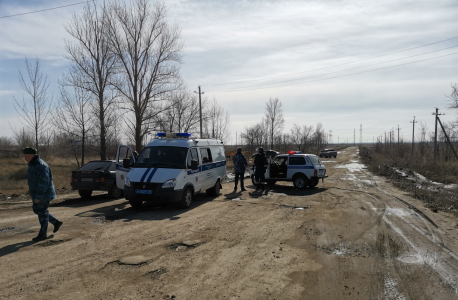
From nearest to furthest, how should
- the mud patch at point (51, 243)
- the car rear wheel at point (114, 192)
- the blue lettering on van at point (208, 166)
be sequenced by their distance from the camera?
1. the mud patch at point (51, 243)
2. the blue lettering on van at point (208, 166)
3. the car rear wheel at point (114, 192)

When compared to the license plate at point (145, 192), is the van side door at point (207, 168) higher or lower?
higher

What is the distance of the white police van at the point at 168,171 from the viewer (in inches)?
376

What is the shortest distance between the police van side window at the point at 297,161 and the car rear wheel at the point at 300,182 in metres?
0.62

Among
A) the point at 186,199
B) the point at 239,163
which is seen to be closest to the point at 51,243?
the point at 186,199

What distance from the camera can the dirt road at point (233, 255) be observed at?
4293mm

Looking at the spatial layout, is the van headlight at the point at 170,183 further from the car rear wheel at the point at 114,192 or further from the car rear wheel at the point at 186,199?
the car rear wheel at the point at 114,192

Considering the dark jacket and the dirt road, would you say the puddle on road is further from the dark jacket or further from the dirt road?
the dark jacket

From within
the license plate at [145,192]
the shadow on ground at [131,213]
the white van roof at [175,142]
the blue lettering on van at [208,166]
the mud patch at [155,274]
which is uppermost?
the white van roof at [175,142]

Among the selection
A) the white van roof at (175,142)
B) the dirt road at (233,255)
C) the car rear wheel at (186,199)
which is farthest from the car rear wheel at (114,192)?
the car rear wheel at (186,199)

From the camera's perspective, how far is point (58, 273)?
477 cm

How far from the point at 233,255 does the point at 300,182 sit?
10.0 meters

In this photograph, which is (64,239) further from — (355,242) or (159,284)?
(355,242)

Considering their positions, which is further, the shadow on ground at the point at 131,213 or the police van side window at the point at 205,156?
the police van side window at the point at 205,156

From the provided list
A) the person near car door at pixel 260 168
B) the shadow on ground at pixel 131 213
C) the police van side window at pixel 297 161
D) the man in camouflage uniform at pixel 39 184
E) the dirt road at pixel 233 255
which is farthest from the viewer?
the police van side window at pixel 297 161
